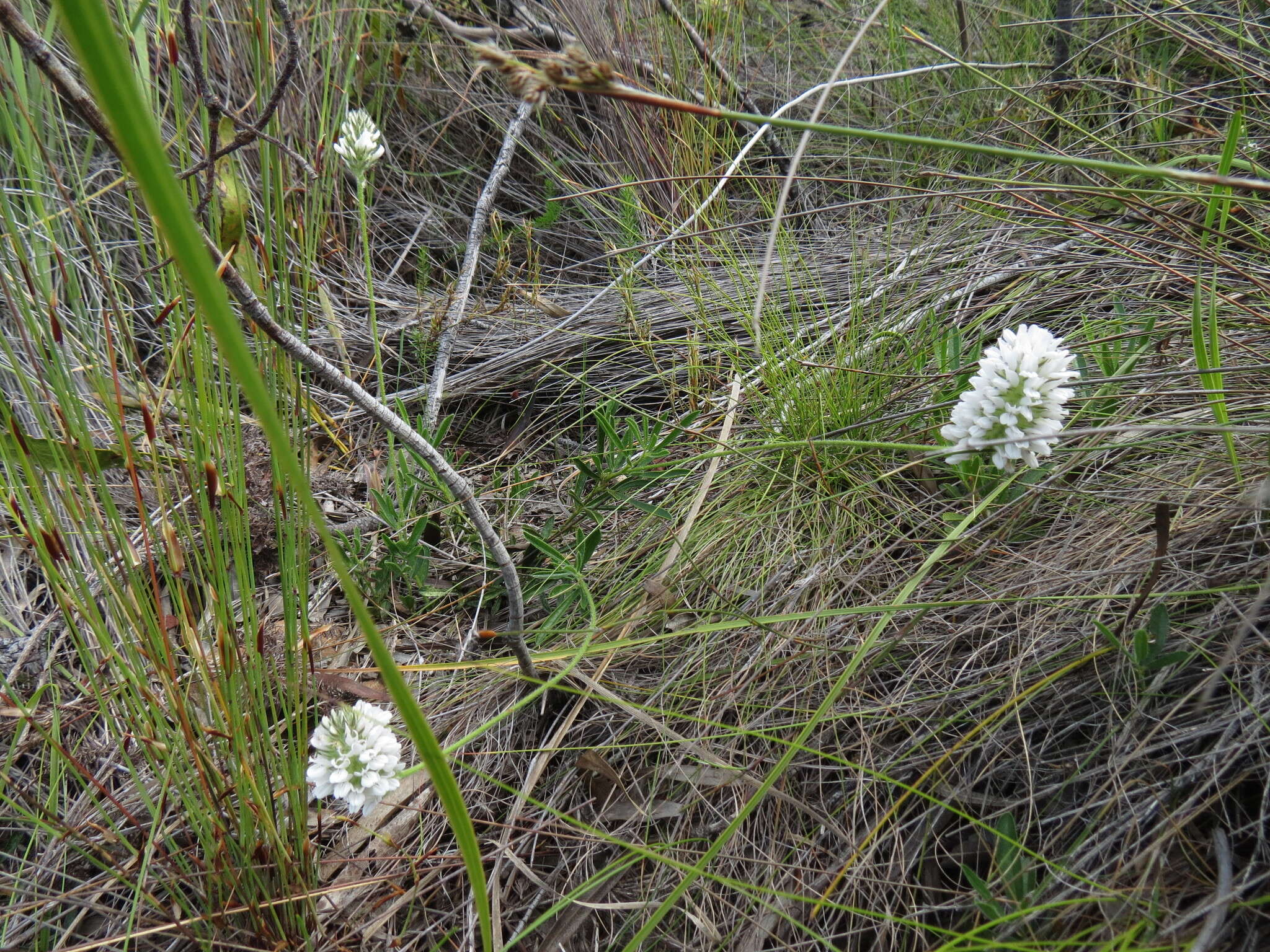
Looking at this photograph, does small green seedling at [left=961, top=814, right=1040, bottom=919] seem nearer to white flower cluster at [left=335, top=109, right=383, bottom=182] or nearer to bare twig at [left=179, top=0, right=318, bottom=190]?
bare twig at [left=179, top=0, right=318, bottom=190]

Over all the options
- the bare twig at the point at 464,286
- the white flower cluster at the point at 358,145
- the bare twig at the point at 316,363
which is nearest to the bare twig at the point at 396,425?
the bare twig at the point at 316,363

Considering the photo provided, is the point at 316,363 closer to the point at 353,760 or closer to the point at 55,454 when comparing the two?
the point at 55,454

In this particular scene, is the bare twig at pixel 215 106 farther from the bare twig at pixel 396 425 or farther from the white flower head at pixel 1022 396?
the white flower head at pixel 1022 396

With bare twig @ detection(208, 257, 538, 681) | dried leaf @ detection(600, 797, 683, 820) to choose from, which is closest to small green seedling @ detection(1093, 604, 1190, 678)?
dried leaf @ detection(600, 797, 683, 820)

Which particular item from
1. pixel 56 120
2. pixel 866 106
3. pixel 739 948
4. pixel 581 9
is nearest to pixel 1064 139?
pixel 866 106

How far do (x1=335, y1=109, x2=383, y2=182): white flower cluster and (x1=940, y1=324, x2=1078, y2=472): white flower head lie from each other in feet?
3.89

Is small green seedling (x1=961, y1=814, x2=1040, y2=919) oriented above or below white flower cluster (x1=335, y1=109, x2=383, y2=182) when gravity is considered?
below

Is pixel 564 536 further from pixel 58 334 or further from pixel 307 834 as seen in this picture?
Answer: pixel 58 334

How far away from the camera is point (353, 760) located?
37.8 inches

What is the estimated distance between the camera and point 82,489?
35.2 inches

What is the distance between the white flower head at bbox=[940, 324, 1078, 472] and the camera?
1005 millimetres

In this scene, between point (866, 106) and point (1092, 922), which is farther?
point (866, 106)

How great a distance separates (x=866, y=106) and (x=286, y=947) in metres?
2.41

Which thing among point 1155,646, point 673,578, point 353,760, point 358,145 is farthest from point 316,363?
point 1155,646
